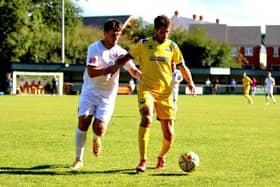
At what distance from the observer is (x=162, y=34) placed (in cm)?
866

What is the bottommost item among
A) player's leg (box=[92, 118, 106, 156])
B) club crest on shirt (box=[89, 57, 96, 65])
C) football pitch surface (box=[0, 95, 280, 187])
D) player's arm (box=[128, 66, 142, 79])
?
football pitch surface (box=[0, 95, 280, 187])

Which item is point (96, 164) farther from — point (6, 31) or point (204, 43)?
point (204, 43)

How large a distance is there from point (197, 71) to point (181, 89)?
5092mm

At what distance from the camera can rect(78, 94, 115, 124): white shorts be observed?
28.5 ft

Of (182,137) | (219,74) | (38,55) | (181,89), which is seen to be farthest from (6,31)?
(182,137)

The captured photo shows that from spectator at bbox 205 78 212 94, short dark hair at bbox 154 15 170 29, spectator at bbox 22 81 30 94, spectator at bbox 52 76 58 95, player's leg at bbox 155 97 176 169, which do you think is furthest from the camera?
spectator at bbox 205 78 212 94

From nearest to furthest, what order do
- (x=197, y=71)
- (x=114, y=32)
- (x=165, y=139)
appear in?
(x=114, y=32)
(x=165, y=139)
(x=197, y=71)

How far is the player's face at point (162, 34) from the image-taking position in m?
8.60

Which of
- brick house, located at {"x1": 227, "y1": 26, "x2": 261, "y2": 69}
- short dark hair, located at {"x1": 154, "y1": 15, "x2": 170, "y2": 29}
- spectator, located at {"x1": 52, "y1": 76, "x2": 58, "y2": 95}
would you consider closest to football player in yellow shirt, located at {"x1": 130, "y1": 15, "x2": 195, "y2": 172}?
short dark hair, located at {"x1": 154, "y1": 15, "x2": 170, "y2": 29}

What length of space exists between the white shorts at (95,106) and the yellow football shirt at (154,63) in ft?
1.92

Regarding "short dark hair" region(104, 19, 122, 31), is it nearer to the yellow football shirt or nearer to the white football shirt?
the white football shirt

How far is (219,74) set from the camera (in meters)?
72.7

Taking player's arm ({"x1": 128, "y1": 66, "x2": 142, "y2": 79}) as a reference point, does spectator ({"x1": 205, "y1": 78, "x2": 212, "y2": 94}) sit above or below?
below

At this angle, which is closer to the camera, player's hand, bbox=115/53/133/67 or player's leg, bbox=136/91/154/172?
player's hand, bbox=115/53/133/67
